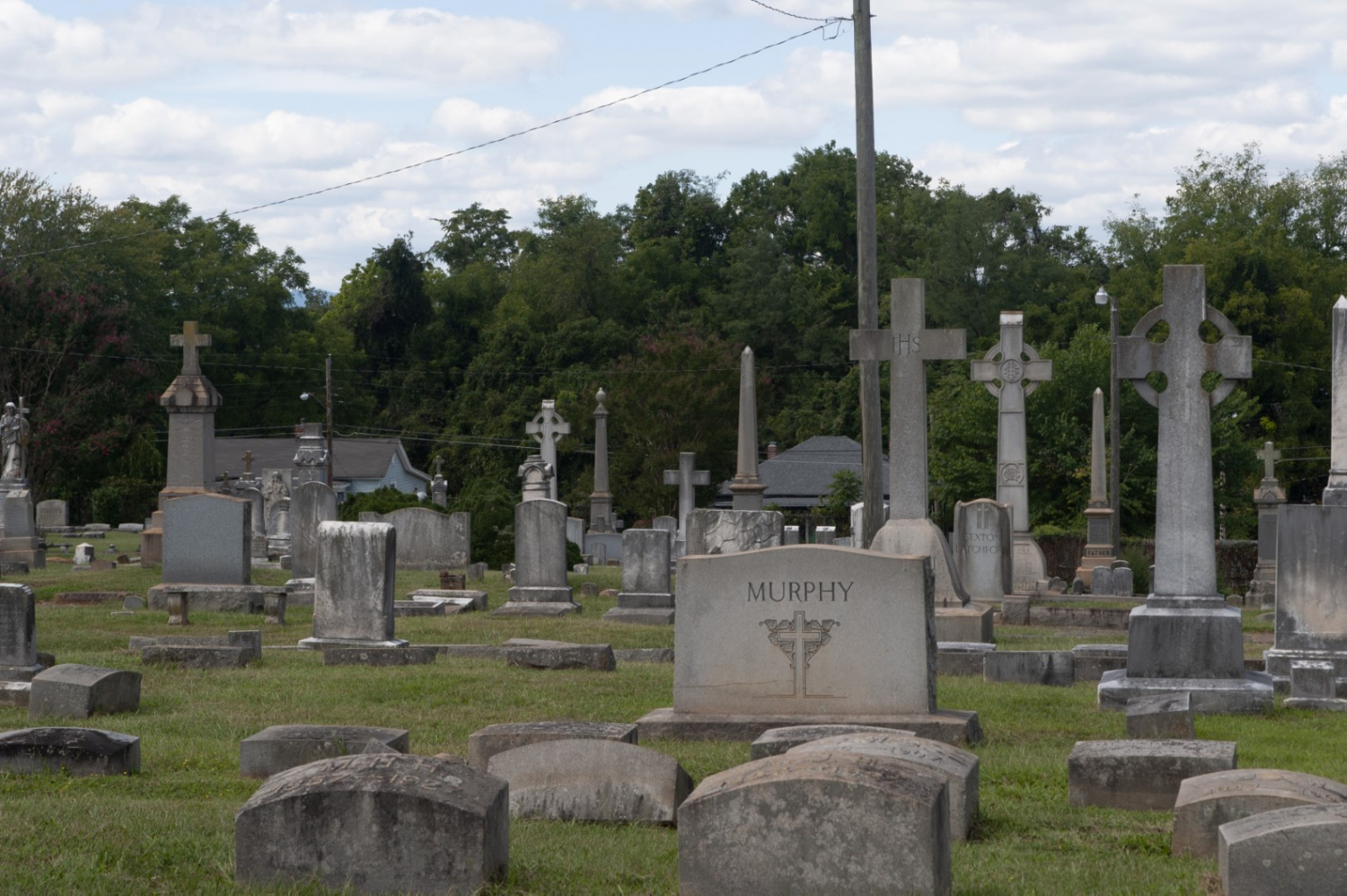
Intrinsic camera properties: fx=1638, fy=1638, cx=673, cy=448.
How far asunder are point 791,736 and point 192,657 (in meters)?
7.05

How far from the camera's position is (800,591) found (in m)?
9.26

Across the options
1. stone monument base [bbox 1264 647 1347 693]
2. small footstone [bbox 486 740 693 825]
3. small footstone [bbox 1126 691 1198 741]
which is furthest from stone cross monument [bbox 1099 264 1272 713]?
small footstone [bbox 486 740 693 825]

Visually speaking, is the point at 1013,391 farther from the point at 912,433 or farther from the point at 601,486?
the point at 601,486

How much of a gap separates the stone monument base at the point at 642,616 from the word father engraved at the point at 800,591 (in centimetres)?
1037

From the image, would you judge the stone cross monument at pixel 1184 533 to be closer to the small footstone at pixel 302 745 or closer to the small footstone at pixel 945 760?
the small footstone at pixel 945 760

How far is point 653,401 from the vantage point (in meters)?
58.9

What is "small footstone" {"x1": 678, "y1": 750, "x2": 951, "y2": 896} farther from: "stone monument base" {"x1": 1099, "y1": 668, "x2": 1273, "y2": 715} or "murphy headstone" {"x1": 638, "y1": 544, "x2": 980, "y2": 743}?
"stone monument base" {"x1": 1099, "y1": 668, "x2": 1273, "y2": 715}

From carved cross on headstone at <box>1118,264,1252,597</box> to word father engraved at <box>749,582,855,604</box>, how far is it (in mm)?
3346

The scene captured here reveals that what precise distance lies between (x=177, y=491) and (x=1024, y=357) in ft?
43.7

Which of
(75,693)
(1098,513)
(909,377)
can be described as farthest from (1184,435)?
(1098,513)

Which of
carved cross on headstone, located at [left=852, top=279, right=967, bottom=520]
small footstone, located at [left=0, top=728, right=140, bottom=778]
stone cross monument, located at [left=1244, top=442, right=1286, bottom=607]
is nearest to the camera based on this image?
small footstone, located at [left=0, top=728, right=140, bottom=778]

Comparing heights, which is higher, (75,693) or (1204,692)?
(75,693)

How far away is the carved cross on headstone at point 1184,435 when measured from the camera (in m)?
11.6

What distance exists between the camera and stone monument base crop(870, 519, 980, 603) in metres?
15.7
